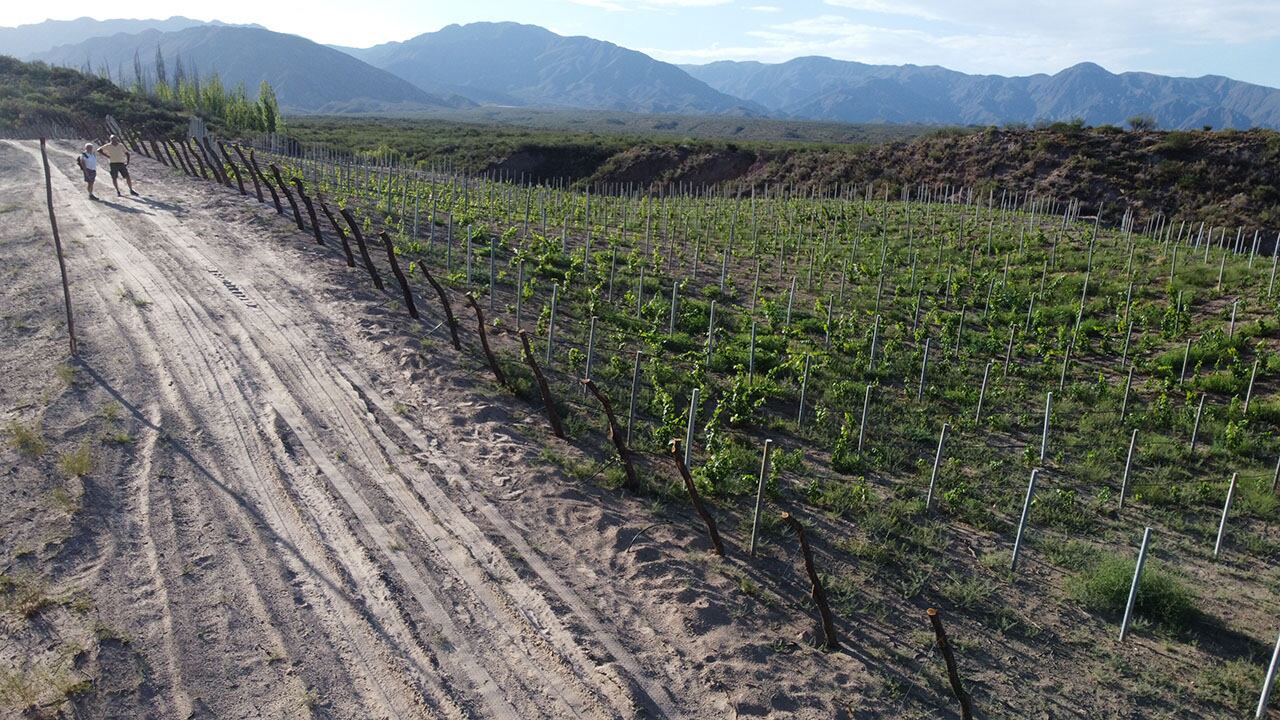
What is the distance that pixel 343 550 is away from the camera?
7.03m

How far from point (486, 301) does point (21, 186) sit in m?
15.6

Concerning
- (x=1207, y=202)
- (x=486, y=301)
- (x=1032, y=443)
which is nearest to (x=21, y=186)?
(x=486, y=301)

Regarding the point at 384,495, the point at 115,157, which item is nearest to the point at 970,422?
the point at 384,495

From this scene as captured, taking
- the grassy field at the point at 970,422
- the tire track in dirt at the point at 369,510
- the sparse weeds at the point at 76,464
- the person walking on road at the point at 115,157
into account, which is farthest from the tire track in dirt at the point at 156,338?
the grassy field at the point at 970,422

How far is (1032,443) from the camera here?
36.8 ft

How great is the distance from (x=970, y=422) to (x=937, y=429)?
1.63 feet

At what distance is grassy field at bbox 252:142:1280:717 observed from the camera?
23.5 ft

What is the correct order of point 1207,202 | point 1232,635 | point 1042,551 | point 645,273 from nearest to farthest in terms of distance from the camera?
point 1232,635
point 1042,551
point 645,273
point 1207,202

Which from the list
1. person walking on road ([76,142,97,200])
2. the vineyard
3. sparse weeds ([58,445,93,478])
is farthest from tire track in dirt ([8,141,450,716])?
the vineyard

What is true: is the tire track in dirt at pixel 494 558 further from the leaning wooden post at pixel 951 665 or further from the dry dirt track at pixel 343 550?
the leaning wooden post at pixel 951 665

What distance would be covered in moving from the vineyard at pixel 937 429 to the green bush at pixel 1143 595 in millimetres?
19

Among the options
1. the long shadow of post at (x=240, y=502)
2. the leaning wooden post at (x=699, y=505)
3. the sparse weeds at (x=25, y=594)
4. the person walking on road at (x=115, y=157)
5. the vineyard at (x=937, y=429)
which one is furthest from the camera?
the person walking on road at (x=115, y=157)

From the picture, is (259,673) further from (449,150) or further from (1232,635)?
(449,150)

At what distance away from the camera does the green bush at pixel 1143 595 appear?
7.47 meters
